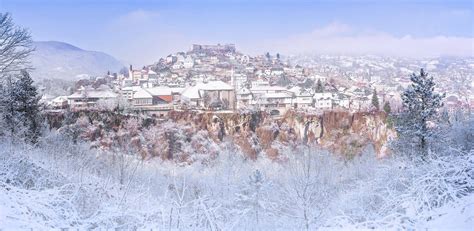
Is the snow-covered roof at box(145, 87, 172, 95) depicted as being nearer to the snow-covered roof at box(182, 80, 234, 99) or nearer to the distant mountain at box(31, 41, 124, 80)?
the snow-covered roof at box(182, 80, 234, 99)

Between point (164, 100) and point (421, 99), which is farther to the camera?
point (164, 100)

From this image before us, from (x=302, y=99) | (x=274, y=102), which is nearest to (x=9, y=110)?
(x=274, y=102)

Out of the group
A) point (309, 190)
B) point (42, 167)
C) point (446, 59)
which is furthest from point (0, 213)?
point (446, 59)

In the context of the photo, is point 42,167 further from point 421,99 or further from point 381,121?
point 381,121

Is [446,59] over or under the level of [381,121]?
over

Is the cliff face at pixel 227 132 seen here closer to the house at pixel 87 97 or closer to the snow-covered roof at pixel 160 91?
the house at pixel 87 97

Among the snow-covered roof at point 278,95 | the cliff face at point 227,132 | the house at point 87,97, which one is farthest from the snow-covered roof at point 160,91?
the snow-covered roof at point 278,95

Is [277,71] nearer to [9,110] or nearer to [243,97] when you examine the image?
[243,97]
